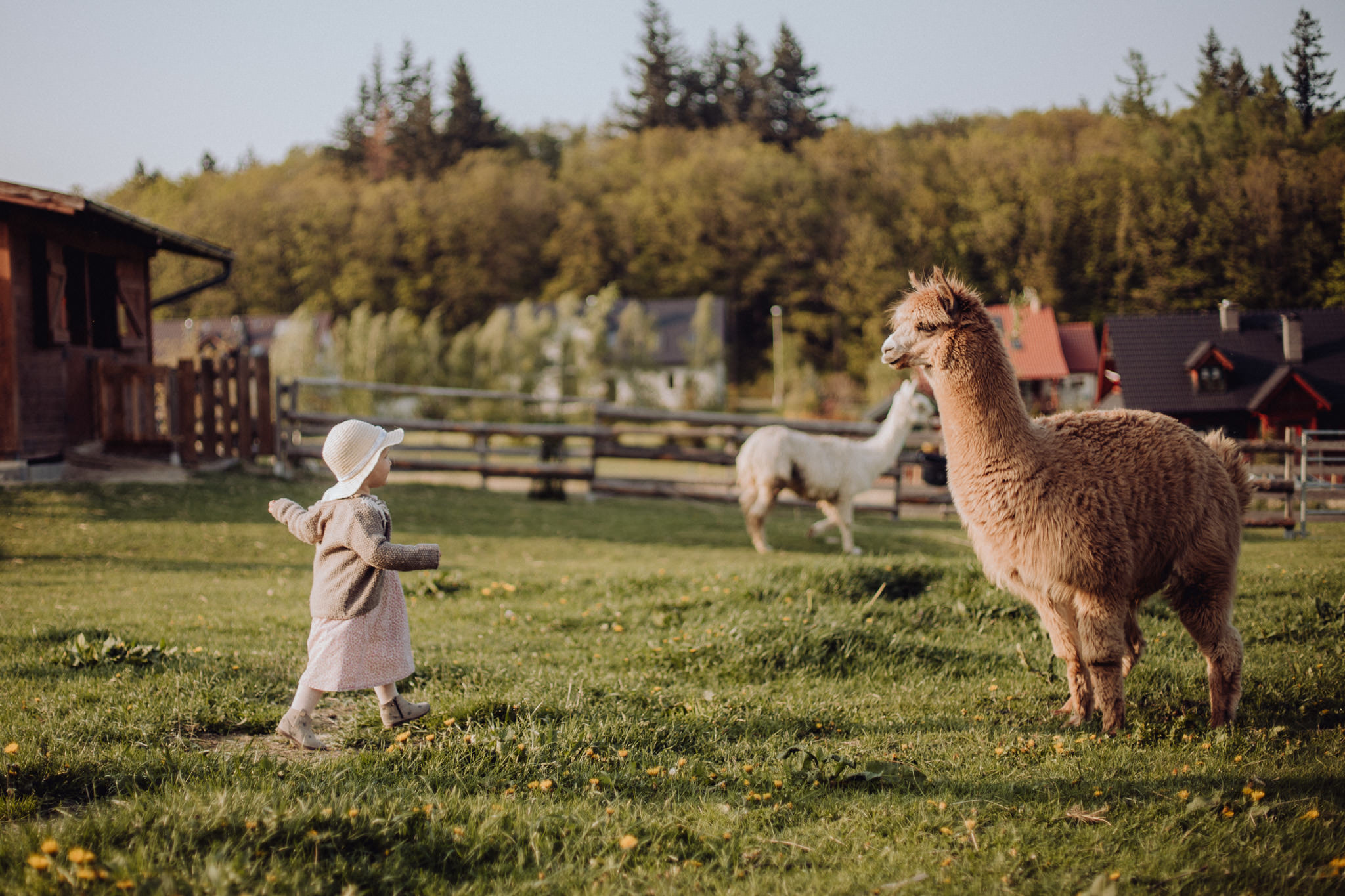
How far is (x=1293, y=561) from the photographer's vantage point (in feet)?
25.8

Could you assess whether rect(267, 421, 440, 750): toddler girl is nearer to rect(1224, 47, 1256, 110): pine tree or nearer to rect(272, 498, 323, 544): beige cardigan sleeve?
rect(272, 498, 323, 544): beige cardigan sleeve

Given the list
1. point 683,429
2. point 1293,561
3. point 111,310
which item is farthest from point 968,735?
point 111,310

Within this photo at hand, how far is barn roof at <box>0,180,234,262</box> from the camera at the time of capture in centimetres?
1224

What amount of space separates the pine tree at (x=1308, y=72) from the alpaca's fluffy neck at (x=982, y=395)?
725cm

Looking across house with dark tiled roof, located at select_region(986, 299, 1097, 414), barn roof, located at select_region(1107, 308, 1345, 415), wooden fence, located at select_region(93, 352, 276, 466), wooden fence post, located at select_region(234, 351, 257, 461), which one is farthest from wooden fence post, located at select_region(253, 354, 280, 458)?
barn roof, located at select_region(1107, 308, 1345, 415)

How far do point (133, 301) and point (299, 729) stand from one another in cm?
1477

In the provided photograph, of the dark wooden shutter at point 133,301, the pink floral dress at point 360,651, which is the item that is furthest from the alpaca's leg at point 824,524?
the dark wooden shutter at point 133,301

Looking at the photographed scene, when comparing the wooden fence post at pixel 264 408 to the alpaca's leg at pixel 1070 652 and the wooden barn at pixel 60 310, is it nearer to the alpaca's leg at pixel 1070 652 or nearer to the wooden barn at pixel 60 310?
the wooden barn at pixel 60 310

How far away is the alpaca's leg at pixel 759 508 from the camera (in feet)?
41.1

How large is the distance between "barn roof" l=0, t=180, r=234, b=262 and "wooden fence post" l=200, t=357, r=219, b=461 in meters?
2.23

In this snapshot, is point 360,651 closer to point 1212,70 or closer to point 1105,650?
point 1105,650

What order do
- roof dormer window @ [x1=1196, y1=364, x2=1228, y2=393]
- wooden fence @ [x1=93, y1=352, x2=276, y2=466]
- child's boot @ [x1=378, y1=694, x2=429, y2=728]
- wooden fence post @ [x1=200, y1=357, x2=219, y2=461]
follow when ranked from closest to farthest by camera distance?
child's boot @ [x1=378, y1=694, x2=429, y2=728], roof dormer window @ [x1=1196, y1=364, x2=1228, y2=393], wooden fence @ [x1=93, y1=352, x2=276, y2=466], wooden fence post @ [x1=200, y1=357, x2=219, y2=461]

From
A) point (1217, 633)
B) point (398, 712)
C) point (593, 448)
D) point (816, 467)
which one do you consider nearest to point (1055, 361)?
point (816, 467)

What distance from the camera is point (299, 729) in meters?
4.02
